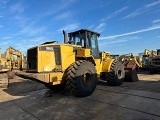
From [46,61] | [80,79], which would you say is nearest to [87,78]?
[80,79]

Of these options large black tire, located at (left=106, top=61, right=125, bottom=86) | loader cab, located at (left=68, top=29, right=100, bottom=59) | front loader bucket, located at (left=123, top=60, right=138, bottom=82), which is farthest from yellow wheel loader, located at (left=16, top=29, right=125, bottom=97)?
front loader bucket, located at (left=123, top=60, right=138, bottom=82)

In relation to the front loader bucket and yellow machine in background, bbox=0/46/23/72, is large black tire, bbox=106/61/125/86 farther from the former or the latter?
yellow machine in background, bbox=0/46/23/72

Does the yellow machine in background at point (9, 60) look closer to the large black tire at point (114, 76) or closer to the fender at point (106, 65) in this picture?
the fender at point (106, 65)

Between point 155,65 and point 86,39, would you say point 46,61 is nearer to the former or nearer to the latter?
point 86,39

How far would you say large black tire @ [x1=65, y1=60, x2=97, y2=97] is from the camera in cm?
740

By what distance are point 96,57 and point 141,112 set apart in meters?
4.65

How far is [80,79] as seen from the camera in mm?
7559

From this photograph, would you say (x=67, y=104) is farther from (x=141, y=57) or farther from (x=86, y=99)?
(x=141, y=57)

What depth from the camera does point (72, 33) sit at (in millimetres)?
9953

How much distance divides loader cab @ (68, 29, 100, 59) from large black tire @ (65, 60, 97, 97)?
5.20 ft

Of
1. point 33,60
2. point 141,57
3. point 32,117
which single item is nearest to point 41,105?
point 32,117

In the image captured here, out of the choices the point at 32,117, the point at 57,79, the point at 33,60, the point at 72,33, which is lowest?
the point at 32,117

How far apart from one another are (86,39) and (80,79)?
2.55 meters

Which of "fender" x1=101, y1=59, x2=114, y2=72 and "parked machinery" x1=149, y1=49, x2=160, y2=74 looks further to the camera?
"parked machinery" x1=149, y1=49, x2=160, y2=74
